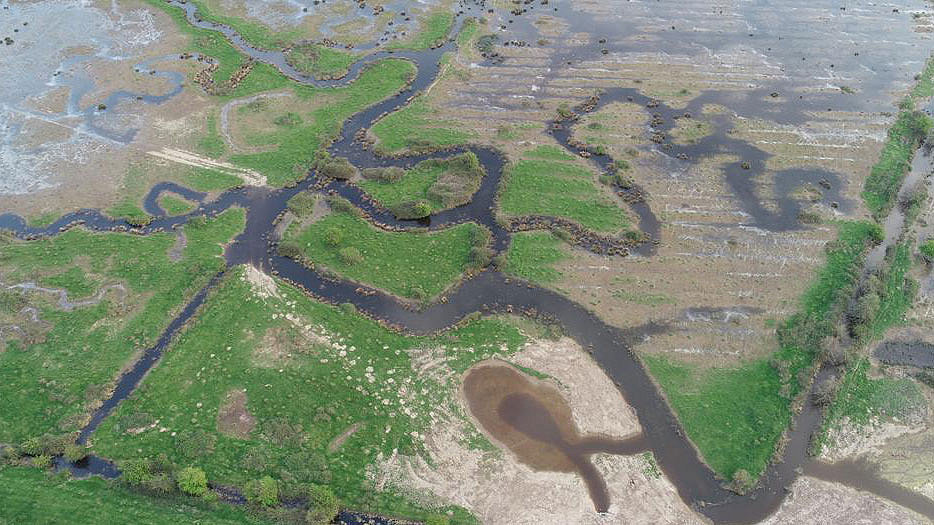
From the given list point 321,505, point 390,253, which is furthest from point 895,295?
point 321,505

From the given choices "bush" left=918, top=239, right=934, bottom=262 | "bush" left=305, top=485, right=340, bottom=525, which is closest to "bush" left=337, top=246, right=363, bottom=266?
"bush" left=305, top=485, right=340, bottom=525

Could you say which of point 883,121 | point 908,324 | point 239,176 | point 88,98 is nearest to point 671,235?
point 908,324

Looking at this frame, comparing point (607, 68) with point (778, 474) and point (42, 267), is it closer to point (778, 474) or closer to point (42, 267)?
point (778, 474)

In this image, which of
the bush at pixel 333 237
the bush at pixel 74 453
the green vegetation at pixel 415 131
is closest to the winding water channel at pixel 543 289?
the bush at pixel 74 453

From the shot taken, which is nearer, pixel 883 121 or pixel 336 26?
pixel 883 121

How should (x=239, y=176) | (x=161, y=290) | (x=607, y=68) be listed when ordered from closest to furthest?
(x=161, y=290), (x=239, y=176), (x=607, y=68)

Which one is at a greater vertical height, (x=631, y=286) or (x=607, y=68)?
(x=607, y=68)
